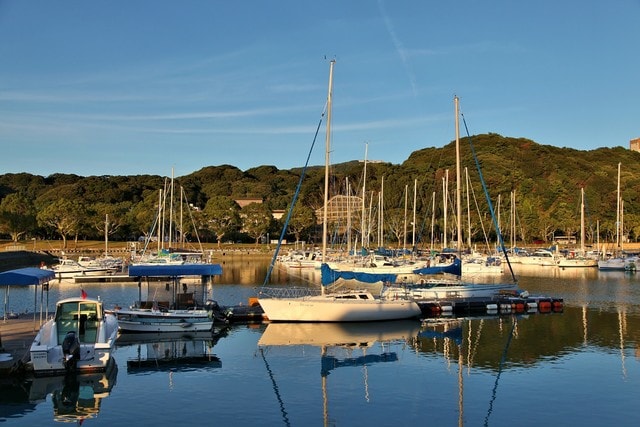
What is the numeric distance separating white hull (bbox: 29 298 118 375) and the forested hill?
3063 inches

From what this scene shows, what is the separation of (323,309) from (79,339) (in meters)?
13.5

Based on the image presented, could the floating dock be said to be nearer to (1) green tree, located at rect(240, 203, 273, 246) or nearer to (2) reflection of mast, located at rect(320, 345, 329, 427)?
(2) reflection of mast, located at rect(320, 345, 329, 427)

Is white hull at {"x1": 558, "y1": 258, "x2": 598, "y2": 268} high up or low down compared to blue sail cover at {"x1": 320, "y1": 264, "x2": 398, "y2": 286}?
down

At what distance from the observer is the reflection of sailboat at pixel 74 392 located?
763 inches

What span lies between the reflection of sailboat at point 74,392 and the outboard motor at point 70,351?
41 centimetres

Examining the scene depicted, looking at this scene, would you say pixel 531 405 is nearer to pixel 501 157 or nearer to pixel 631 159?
pixel 501 157

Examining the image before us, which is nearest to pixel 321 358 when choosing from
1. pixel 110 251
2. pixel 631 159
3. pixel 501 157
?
pixel 110 251

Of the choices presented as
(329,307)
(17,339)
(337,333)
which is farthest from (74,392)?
(329,307)

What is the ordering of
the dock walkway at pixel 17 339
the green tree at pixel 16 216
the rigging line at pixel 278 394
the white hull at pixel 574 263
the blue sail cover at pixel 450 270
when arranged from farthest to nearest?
the green tree at pixel 16 216, the white hull at pixel 574 263, the blue sail cover at pixel 450 270, the dock walkway at pixel 17 339, the rigging line at pixel 278 394

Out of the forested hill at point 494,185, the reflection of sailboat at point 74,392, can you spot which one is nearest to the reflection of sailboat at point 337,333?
the reflection of sailboat at point 74,392

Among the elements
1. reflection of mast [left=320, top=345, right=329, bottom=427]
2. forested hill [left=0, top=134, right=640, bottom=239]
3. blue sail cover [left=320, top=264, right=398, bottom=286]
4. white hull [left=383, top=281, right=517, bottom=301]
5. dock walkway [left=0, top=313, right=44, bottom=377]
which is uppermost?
forested hill [left=0, top=134, right=640, bottom=239]

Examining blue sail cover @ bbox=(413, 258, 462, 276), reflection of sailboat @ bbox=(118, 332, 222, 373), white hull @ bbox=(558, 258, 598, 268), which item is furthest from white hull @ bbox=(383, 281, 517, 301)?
white hull @ bbox=(558, 258, 598, 268)

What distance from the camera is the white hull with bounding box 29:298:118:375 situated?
22609 millimetres

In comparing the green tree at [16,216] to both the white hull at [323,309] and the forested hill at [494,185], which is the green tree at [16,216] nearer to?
the forested hill at [494,185]
